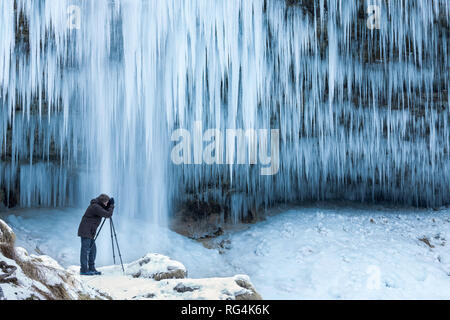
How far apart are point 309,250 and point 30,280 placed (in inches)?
300

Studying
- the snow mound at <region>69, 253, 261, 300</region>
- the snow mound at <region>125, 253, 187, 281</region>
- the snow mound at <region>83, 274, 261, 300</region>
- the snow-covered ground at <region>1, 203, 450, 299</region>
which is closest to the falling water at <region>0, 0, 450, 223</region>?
the snow-covered ground at <region>1, 203, 450, 299</region>

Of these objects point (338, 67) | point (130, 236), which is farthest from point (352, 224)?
point (130, 236)

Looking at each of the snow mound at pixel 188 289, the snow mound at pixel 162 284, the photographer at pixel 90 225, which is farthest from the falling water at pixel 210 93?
the snow mound at pixel 188 289

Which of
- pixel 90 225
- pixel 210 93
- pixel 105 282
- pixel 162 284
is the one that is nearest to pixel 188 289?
pixel 162 284

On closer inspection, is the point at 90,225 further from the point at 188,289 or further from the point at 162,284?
the point at 188,289

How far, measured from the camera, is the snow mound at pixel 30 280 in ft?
7.47

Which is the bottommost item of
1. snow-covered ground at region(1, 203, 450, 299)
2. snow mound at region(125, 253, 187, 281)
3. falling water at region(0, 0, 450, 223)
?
snow-covered ground at region(1, 203, 450, 299)

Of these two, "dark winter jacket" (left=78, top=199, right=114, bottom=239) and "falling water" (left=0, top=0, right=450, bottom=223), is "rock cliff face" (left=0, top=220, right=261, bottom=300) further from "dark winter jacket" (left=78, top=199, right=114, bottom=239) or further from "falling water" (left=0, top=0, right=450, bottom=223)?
"falling water" (left=0, top=0, right=450, bottom=223)

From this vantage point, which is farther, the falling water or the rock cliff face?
the falling water

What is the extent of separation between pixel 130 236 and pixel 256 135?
4098mm

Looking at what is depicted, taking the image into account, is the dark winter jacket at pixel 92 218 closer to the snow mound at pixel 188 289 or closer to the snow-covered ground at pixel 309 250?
the snow mound at pixel 188 289

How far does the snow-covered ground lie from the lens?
7535mm

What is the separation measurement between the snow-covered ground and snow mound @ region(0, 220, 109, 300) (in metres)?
5.04
